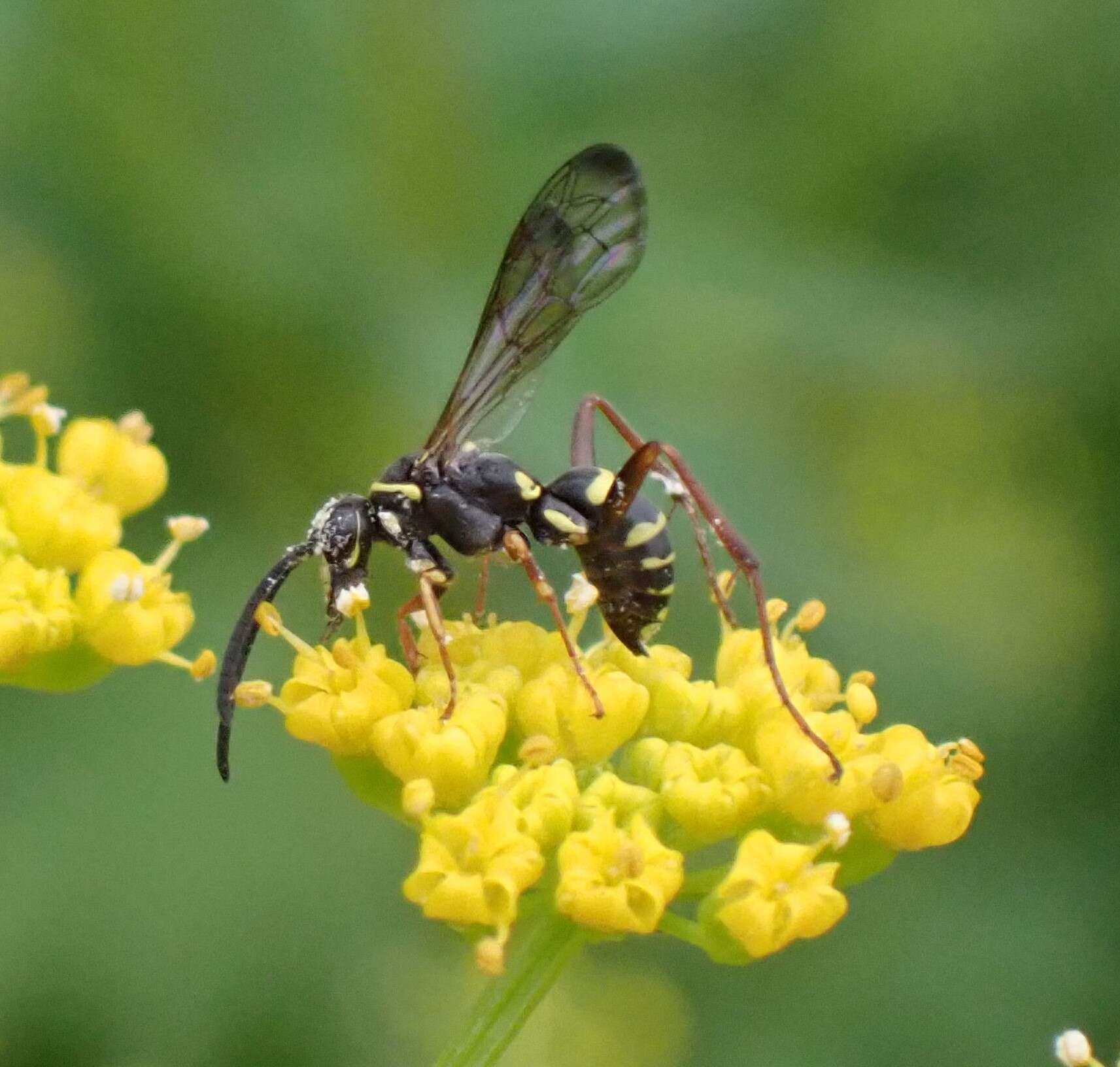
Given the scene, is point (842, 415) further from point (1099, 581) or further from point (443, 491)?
point (443, 491)

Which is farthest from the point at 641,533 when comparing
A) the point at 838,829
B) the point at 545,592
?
the point at 838,829

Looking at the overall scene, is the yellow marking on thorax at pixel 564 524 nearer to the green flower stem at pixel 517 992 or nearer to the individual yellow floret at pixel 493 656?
the individual yellow floret at pixel 493 656

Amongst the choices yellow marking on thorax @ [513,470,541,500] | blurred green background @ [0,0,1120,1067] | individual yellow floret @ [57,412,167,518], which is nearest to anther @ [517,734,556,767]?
yellow marking on thorax @ [513,470,541,500]

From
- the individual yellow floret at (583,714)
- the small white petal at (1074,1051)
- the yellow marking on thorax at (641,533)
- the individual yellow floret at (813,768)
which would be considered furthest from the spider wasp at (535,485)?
the small white petal at (1074,1051)

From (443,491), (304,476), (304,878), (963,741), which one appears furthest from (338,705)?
(304,476)

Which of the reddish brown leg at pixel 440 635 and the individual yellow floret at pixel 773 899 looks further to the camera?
the reddish brown leg at pixel 440 635

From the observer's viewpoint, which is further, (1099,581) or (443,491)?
(1099,581)

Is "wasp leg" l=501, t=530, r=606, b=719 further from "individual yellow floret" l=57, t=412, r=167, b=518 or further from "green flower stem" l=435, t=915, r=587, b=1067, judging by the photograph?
"individual yellow floret" l=57, t=412, r=167, b=518

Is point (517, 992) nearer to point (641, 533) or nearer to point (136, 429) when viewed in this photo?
point (641, 533)
